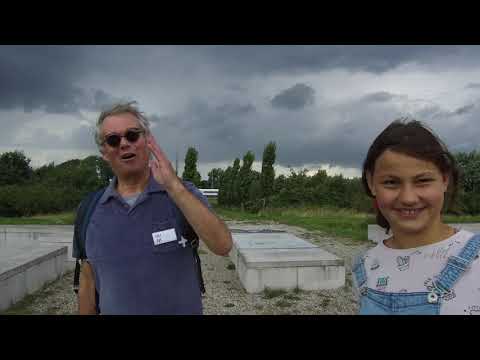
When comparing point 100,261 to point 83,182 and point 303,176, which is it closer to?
point 303,176

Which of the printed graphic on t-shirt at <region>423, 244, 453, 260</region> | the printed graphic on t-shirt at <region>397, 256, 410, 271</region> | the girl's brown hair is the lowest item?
the printed graphic on t-shirt at <region>397, 256, 410, 271</region>

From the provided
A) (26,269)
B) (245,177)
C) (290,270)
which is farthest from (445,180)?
(245,177)

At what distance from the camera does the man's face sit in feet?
Result: 5.88

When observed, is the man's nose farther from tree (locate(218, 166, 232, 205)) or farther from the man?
tree (locate(218, 166, 232, 205))

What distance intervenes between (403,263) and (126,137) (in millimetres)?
1302

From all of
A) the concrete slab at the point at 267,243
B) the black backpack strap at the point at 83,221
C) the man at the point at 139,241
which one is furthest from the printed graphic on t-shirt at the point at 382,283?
the concrete slab at the point at 267,243

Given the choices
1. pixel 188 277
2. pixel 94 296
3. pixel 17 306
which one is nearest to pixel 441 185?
pixel 188 277

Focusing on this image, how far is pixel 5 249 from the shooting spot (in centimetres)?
745

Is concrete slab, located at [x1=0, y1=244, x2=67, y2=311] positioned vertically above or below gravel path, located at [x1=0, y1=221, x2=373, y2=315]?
above

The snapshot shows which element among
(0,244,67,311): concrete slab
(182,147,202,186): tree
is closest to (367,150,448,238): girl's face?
(0,244,67,311): concrete slab

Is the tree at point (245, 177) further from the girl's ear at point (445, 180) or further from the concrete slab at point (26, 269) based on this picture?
the girl's ear at point (445, 180)

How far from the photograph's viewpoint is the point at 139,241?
1761mm

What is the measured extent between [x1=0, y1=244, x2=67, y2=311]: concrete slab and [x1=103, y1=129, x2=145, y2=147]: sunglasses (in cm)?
501

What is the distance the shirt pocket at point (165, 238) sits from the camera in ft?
5.72
